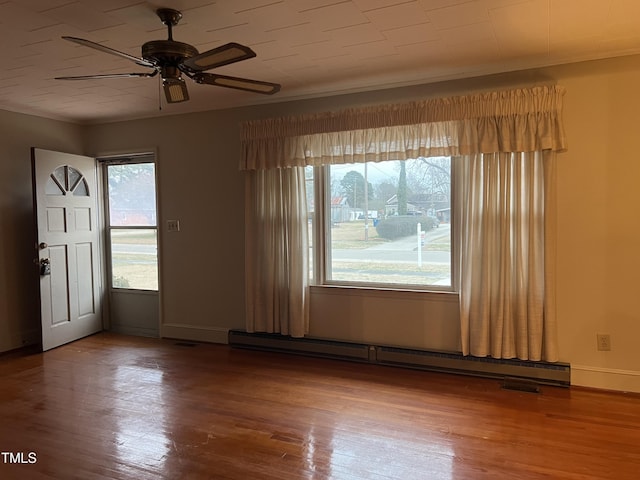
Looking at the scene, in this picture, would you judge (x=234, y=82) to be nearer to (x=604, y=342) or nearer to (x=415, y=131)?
(x=415, y=131)

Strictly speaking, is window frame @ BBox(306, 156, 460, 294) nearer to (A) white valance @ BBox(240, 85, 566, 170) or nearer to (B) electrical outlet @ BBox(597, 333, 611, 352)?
(A) white valance @ BBox(240, 85, 566, 170)

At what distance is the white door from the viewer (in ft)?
14.6

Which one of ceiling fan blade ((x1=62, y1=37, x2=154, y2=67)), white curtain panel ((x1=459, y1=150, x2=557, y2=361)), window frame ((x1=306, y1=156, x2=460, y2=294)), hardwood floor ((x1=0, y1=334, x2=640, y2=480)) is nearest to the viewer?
ceiling fan blade ((x1=62, y1=37, x2=154, y2=67))

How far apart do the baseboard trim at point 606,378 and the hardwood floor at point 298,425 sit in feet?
0.30

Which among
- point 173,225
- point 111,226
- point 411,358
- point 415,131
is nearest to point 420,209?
point 415,131

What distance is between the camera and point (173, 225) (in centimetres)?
483

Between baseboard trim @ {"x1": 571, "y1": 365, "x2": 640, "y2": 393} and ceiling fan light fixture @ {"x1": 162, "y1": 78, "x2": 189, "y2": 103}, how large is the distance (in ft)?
11.1

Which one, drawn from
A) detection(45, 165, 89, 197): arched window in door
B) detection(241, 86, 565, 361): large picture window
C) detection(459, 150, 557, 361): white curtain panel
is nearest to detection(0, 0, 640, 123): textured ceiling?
detection(241, 86, 565, 361): large picture window

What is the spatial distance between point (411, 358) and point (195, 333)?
2373 millimetres

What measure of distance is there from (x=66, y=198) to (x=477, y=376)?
4502 mm

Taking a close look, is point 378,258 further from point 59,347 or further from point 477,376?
point 59,347

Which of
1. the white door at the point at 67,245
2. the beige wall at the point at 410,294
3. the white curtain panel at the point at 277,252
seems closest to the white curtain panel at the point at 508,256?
the beige wall at the point at 410,294

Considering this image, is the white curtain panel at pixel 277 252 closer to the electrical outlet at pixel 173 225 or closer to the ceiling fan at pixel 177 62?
the electrical outlet at pixel 173 225

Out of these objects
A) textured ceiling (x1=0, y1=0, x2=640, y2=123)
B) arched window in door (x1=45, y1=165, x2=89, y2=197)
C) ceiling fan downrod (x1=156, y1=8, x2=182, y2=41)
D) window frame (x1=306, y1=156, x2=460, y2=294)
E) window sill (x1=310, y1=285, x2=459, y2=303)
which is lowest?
window sill (x1=310, y1=285, x2=459, y2=303)
